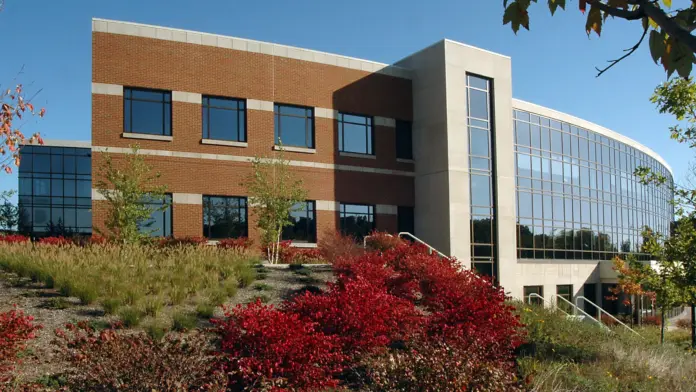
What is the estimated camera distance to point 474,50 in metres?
28.4

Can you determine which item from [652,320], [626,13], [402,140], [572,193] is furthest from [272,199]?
[652,320]

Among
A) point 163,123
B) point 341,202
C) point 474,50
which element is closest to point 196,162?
point 163,123

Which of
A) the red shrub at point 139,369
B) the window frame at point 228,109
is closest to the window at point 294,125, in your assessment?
the window frame at point 228,109

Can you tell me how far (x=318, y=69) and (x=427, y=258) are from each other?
1321 centimetres

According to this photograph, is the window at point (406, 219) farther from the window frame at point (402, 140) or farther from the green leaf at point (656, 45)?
the green leaf at point (656, 45)

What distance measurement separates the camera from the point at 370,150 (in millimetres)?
27953

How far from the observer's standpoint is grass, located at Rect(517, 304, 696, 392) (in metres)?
9.93

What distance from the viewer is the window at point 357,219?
26.8 m

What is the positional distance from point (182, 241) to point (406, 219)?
430 inches

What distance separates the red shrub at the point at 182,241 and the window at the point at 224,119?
4467mm

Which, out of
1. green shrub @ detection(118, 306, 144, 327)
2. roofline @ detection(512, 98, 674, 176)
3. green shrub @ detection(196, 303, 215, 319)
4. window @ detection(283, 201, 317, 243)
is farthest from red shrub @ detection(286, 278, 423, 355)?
roofline @ detection(512, 98, 674, 176)

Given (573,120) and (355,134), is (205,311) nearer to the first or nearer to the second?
(355,134)

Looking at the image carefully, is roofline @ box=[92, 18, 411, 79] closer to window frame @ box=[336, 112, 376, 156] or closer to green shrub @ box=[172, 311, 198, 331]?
window frame @ box=[336, 112, 376, 156]

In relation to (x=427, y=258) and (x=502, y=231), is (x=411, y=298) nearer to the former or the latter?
(x=427, y=258)
